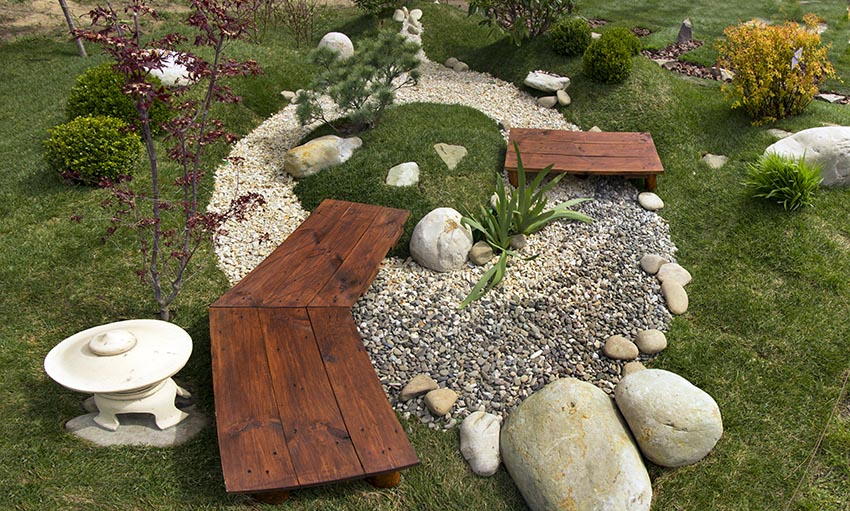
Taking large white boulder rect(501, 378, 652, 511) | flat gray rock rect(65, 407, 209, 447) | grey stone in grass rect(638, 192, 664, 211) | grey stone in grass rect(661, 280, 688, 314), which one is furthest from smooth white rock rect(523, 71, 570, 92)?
flat gray rock rect(65, 407, 209, 447)

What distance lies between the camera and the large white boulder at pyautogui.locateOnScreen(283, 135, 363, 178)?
7.03 m

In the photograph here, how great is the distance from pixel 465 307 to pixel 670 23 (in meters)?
10.5

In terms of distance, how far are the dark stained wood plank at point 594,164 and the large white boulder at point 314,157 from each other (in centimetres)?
211

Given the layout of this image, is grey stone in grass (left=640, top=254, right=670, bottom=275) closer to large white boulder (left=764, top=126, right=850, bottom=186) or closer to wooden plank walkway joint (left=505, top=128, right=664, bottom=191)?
wooden plank walkway joint (left=505, top=128, right=664, bottom=191)

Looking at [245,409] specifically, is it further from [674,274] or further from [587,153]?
[587,153]

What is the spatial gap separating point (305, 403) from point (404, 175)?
Answer: 11.2ft

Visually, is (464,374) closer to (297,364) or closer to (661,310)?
(297,364)

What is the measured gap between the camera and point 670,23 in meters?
12.4

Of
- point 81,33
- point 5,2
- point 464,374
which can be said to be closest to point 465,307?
point 464,374

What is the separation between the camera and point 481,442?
4.05 m

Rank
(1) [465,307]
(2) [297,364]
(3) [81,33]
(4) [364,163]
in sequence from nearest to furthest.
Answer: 1. (3) [81,33]
2. (2) [297,364]
3. (1) [465,307]
4. (4) [364,163]

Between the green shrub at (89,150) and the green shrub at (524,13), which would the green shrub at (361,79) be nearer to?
the green shrub at (89,150)

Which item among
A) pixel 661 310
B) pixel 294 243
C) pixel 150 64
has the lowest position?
pixel 661 310

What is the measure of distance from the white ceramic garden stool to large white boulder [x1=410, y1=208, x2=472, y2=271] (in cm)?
233
